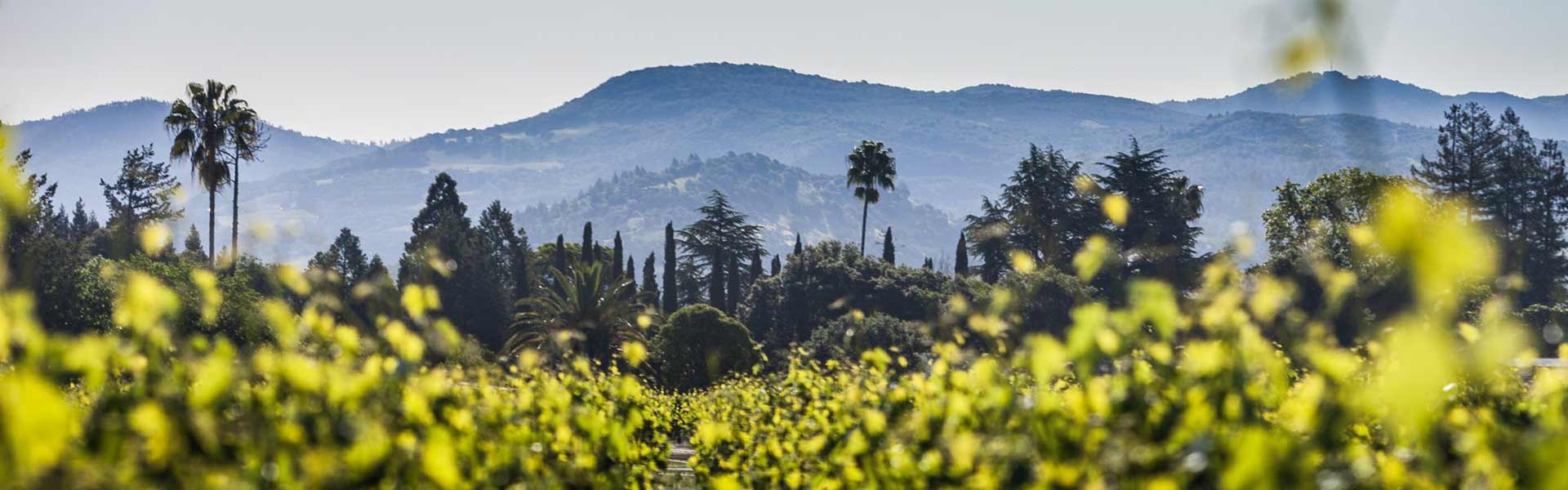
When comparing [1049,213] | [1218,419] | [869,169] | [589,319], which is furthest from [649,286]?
[1218,419]

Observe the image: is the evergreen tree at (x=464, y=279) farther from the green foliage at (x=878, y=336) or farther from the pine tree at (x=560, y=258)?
the green foliage at (x=878, y=336)

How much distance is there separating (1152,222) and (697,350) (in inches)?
1208

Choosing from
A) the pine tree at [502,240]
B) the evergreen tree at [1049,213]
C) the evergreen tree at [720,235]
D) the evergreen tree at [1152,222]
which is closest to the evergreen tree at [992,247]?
the evergreen tree at [1049,213]

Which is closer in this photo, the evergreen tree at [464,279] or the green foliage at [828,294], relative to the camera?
the green foliage at [828,294]

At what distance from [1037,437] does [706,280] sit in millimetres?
86251

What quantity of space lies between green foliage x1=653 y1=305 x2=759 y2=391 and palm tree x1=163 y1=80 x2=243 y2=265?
16.5 metres

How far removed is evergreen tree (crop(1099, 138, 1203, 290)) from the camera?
58156mm

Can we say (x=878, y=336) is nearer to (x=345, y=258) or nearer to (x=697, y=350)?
(x=697, y=350)

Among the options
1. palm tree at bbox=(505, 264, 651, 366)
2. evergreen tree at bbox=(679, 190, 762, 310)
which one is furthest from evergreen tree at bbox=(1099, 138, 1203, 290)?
palm tree at bbox=(505, 264, 651, 366)

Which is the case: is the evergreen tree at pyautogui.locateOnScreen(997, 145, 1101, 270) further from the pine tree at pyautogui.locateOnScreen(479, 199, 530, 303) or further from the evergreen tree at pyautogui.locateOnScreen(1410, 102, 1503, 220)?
the pine tree at pyautogui.locateOnScreen(479, 199, 530, 303)

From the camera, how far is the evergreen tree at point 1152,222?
2290 inches

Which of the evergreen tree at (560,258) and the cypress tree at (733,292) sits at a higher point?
the evergreen tree at (560,258)

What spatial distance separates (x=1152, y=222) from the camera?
61.4m

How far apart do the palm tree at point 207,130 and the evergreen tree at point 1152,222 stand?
36.4 m
